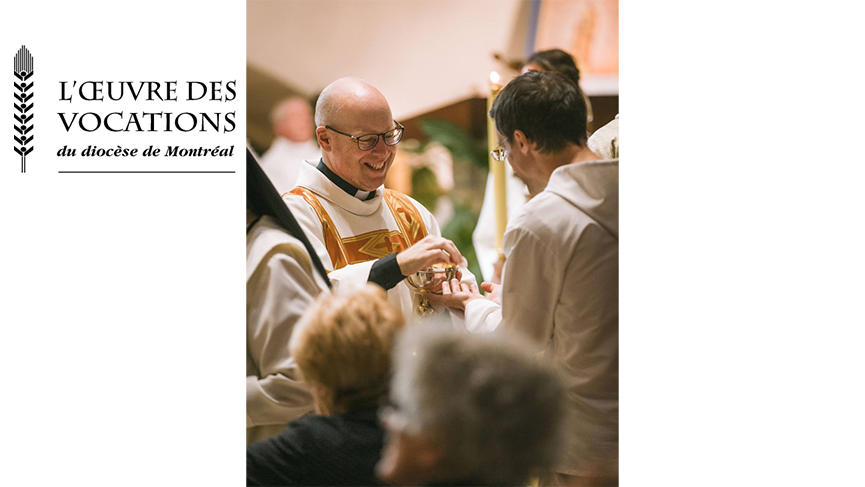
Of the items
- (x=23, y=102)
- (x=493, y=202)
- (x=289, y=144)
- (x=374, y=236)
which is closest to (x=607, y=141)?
(x=493, y=202)

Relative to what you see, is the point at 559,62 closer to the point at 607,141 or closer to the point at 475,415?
the point at 607,141

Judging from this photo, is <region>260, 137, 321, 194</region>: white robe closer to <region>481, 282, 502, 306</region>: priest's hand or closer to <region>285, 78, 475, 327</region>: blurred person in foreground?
<region>285, 78, 475, 327</region>: blurred person in foreground

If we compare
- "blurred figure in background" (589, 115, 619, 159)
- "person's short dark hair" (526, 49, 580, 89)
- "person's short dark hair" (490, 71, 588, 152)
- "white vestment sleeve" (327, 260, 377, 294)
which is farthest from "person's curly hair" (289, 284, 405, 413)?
"person's short dark hair" (526, 49, 580, 89)

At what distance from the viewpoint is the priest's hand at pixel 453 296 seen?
2684 millimetres

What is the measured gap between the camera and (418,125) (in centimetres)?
286

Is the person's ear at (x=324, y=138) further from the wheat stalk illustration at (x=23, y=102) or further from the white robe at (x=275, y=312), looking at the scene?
the wheat stalk illustration at (x=23, y=102)

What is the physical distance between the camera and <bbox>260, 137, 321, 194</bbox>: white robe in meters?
2.73

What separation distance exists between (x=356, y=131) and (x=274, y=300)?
634mm

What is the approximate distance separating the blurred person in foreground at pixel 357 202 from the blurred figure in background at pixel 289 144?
0.04m

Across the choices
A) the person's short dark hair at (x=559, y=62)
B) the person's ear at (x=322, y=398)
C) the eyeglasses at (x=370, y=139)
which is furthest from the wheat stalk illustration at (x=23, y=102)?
the person's short dark hair at (x=559, y=62)

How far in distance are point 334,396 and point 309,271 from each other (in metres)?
0.56
